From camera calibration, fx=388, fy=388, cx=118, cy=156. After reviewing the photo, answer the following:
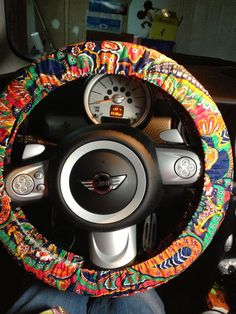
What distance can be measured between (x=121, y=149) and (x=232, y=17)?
116cm

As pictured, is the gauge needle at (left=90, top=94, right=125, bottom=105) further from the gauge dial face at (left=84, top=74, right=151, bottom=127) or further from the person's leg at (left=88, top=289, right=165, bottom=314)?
the person's leg at (left=88, top=289, right=165, bottom=314)

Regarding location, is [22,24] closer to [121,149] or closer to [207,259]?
[121,149]

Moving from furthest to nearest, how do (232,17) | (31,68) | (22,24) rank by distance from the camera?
(232,17), (22,24), (31,68)

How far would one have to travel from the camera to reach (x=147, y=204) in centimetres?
80

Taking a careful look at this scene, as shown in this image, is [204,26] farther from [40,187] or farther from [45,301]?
[45,301]

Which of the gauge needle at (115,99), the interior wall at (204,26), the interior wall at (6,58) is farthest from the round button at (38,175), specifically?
the interior wall at (204,26)

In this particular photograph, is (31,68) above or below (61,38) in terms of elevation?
above

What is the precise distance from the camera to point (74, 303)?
94 cm

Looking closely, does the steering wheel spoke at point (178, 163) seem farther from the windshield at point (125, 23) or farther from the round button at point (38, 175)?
the windshield at point (125, 23)

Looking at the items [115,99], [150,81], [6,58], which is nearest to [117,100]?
[115,99]

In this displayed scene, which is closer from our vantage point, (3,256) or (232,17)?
(3,256)

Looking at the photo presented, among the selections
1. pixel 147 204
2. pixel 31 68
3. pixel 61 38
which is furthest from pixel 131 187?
pixel 61 38

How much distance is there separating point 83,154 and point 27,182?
0.13 m

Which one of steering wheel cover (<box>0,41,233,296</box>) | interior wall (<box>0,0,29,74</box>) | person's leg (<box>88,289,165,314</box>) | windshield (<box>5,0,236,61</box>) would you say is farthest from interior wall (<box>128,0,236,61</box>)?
person's leg (<box>88,289,165,314</box>)
